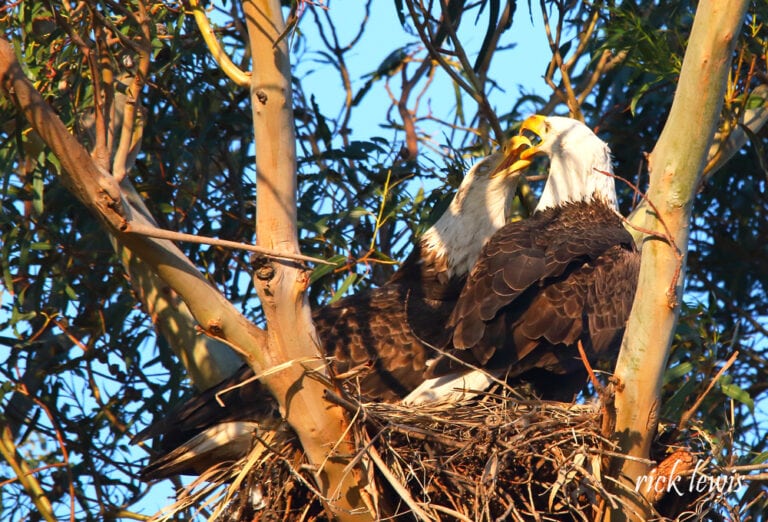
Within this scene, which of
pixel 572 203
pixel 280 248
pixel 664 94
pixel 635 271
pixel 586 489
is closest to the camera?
pixel 280 248

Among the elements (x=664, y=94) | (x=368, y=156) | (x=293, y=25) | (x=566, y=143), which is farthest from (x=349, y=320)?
(x=664, y=94)

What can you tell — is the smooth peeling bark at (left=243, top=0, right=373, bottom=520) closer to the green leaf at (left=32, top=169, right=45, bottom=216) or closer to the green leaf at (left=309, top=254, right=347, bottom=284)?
the green leaf at (left=309, top=254, right=347, bottom=284)

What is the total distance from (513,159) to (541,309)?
111cm

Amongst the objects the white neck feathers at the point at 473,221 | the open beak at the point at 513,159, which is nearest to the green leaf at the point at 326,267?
the white neck feathers at the point at 473,221

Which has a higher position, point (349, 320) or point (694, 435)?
point (349, 320)

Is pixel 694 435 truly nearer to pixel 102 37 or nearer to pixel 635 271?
pixel 635 271

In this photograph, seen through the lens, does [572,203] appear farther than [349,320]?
Yes

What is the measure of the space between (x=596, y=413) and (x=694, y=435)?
1.62ft

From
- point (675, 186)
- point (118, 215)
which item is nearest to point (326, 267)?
point (118, 215)

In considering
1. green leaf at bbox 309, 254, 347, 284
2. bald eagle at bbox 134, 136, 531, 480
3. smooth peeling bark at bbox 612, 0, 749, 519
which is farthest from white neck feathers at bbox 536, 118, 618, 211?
smooth peeling bark at bbox 612, 0, 749, 519

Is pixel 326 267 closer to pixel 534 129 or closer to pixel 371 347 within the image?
pixel 371 347

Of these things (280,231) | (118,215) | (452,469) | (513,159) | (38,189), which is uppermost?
(38,189)

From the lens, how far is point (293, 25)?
334 cm

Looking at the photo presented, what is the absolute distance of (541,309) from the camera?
14.3ft
